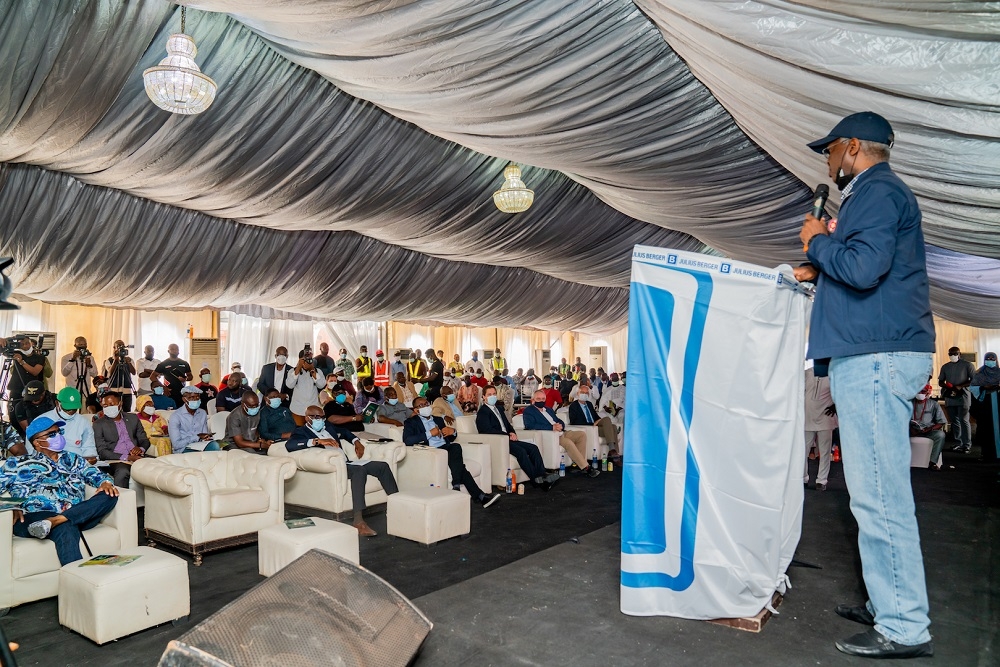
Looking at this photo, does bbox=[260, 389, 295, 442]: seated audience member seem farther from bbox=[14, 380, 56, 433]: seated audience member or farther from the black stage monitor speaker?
the black stage monitor speaker

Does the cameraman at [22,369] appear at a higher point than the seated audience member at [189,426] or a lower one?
higher

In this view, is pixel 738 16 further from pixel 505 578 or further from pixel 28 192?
pixel 28 192

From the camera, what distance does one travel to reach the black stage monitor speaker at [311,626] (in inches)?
73.3

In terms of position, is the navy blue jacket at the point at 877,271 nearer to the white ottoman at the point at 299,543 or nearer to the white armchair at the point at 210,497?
the white ottoman at the point at 299,543

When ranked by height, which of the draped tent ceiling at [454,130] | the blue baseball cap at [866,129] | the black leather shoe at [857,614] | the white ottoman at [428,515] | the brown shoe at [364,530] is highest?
the draped tent ceiling at [454,130]

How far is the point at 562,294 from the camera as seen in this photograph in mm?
14633

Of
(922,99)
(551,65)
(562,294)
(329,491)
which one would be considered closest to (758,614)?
(922,99)

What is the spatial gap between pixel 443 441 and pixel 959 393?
868cm

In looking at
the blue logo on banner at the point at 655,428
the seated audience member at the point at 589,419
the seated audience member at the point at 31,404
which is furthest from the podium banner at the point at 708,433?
the seated audience member at the point at 31,404

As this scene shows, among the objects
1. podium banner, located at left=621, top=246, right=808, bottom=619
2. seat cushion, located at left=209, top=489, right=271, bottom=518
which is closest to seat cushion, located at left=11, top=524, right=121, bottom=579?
seat cushion, located at left=209, top=489, right=271, bottom=518

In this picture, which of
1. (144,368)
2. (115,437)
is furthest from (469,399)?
(144,368)

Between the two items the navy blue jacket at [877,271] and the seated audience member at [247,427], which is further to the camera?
the seated audience member at [247,427]

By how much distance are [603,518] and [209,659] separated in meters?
4.27

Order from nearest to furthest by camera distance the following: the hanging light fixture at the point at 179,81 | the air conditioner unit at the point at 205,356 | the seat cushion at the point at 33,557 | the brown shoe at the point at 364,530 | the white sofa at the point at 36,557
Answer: the white sofa at the point at 36,557 < the seat cushion at the point at 33,557 < the hanging light fixture at the point at 179,81 < the brown shoe at the point at 364,530 < the air conditioner unit at the point at 205,356
